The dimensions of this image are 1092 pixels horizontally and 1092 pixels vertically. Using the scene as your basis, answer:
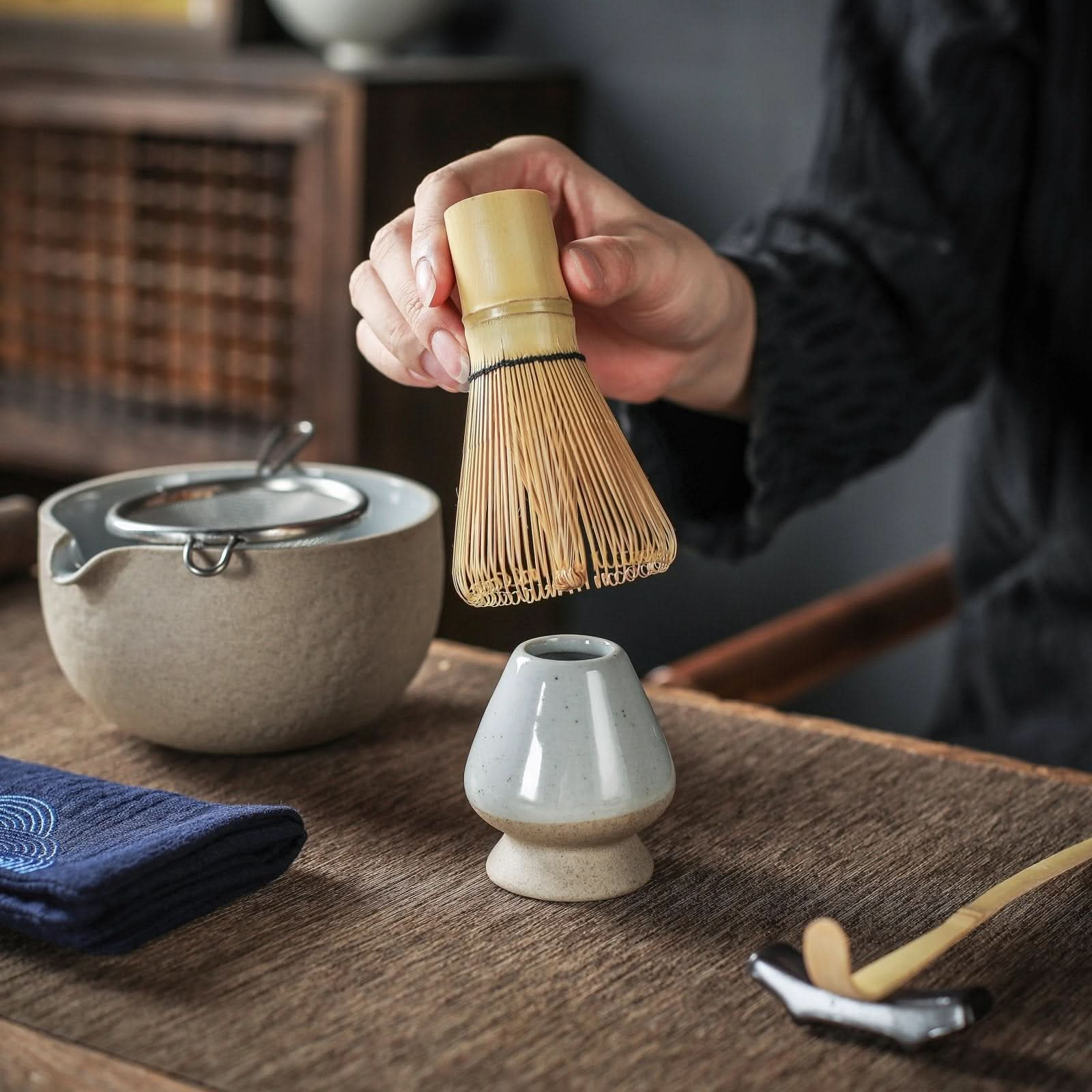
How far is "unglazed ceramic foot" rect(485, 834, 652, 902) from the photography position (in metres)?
0.58

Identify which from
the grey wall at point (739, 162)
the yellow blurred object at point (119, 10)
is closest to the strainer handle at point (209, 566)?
the grey wall at point (739, 162)

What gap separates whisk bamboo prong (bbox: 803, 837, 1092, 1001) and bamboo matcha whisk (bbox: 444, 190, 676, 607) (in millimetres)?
160

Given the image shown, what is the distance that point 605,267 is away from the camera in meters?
0.65

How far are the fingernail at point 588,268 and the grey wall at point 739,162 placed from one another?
117cm

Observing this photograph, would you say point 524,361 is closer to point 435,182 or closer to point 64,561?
point 435,182

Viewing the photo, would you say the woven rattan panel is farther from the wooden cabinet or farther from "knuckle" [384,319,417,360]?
"knuckle" [384,319,417,360]

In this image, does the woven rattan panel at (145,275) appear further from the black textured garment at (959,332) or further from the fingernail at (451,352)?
the fingernail at (451,352)

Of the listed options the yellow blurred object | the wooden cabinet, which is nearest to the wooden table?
the wooden cabinet

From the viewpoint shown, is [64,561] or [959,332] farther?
[959,332]

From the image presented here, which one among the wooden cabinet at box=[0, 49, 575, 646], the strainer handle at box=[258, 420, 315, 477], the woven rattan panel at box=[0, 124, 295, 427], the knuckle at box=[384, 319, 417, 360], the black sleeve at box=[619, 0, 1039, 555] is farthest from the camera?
the woven rattan panel at box=[0, 124, 295, 427]

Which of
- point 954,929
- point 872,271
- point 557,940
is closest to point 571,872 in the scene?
point 557,940

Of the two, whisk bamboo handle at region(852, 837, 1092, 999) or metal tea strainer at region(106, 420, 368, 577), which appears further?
metal tea strainer at region(106, 420, 368, 577)

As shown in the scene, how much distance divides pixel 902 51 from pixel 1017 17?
88 mm

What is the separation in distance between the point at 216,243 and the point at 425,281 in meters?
1.33
